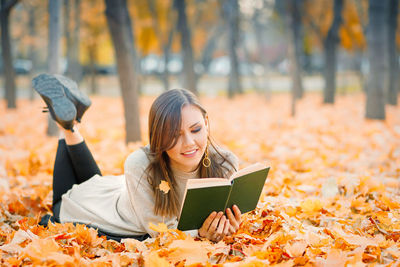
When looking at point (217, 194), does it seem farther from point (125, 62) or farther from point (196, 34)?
point (196, 34)

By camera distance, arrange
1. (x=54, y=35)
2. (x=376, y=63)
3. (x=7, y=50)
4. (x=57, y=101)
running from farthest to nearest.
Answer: (x=7, y=50)
(x=376, y=63)
(x=54, y=35)
(x=57, y=101)

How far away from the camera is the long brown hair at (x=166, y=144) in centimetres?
217

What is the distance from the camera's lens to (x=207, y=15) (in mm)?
19531

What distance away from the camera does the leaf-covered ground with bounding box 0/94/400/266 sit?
1.95m

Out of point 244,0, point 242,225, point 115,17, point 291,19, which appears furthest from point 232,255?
point 244,0

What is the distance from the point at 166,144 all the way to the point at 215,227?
557mm

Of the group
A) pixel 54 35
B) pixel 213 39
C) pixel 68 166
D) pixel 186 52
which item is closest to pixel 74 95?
pixel 68 166

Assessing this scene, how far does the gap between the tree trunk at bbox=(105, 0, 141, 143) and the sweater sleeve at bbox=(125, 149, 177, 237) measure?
136 inches

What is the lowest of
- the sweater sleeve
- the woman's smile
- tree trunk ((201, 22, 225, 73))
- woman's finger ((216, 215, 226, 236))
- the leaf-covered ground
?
the leaf-covered ground

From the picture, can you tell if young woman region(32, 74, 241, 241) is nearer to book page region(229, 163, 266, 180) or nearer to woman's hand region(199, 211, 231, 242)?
woman's hand region(199, 211, 231, 242)

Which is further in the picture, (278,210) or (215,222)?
(278,210)

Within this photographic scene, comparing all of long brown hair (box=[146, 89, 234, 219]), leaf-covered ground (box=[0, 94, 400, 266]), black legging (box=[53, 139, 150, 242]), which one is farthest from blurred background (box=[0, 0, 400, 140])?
long brown hair (box=[146, 89, 234, 219])

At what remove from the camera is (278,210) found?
2.63 meters

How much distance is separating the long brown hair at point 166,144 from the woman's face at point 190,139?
0.03m
